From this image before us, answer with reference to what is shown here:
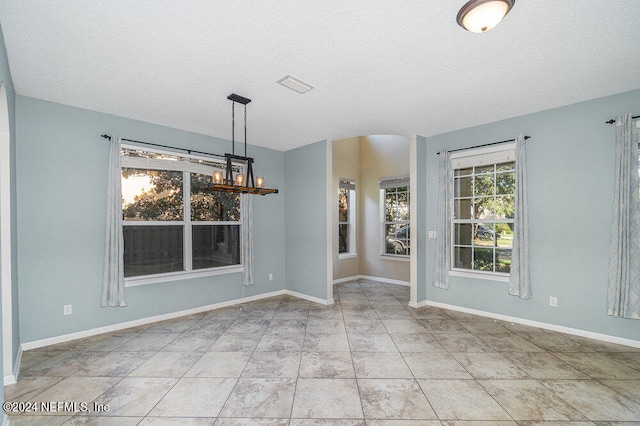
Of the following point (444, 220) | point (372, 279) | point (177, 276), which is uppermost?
point (444, 220)

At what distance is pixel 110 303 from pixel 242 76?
3.23m

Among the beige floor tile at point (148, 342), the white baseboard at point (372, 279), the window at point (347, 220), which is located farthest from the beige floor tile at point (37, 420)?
the window at point (347, 220)

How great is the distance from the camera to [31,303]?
125 inches

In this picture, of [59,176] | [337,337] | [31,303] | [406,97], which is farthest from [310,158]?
[31,303]

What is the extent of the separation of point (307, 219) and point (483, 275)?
301 centimetres

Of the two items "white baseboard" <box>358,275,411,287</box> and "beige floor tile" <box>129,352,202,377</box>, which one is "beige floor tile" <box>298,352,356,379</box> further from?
"white baseboard" <box>358,275,411,287</box>

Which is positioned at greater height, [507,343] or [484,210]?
[484,210]

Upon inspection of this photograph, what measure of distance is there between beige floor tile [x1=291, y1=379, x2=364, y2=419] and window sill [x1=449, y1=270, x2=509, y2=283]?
9.16ft

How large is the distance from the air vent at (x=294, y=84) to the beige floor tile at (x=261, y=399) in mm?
2862

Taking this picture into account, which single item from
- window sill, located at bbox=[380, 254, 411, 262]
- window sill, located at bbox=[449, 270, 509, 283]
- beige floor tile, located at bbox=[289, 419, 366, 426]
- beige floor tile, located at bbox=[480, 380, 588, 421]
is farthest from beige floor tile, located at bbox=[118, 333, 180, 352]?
window sill, located at bbox=[380, 254, 411, 262]

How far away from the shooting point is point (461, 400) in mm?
2227

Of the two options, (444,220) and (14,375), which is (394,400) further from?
Result: (14,375)

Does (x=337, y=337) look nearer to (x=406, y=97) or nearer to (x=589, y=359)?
(x=589, y=359)

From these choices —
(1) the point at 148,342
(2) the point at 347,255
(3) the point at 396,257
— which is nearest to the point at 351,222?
(2) the point at 347,255
